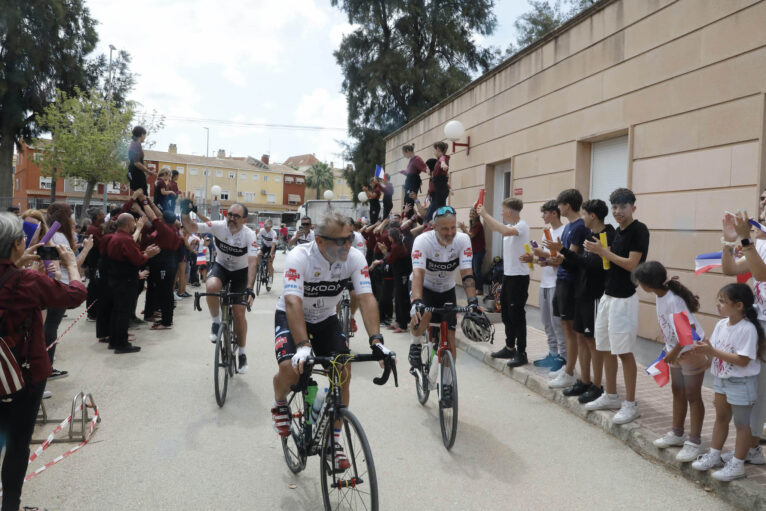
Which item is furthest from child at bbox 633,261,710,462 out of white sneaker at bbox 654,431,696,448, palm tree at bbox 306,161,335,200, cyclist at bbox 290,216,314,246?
palm tree at bbox 306,161,335,200

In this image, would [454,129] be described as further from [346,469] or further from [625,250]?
[346,469]

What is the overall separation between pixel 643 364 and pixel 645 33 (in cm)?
481

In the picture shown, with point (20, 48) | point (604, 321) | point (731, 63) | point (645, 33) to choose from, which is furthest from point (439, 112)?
point (20, 48)

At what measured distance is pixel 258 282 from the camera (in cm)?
1577

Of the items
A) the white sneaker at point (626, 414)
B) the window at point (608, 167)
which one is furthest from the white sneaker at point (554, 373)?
the window at point (608, 167)

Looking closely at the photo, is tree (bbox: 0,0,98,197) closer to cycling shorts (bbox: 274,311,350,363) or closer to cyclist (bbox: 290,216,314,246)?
cyclist (bbox: 290,216,314,246)

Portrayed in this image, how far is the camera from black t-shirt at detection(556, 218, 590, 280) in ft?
20.1

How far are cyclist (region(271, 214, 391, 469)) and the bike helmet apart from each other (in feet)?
4.82

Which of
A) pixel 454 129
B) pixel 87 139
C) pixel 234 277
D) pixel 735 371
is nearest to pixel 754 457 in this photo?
pixel 735 371

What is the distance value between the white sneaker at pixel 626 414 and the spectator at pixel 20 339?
4706 mm

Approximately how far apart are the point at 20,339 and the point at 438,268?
3.83m

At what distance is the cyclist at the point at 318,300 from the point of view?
385 cm

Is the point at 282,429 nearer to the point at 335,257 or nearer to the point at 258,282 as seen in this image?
the point at 335,257

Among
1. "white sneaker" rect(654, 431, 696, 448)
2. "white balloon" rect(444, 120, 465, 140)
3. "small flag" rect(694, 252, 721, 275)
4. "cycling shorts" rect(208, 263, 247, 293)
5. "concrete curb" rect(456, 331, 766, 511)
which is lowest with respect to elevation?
"concrete curb" rect(456, 331, 766, 511)
